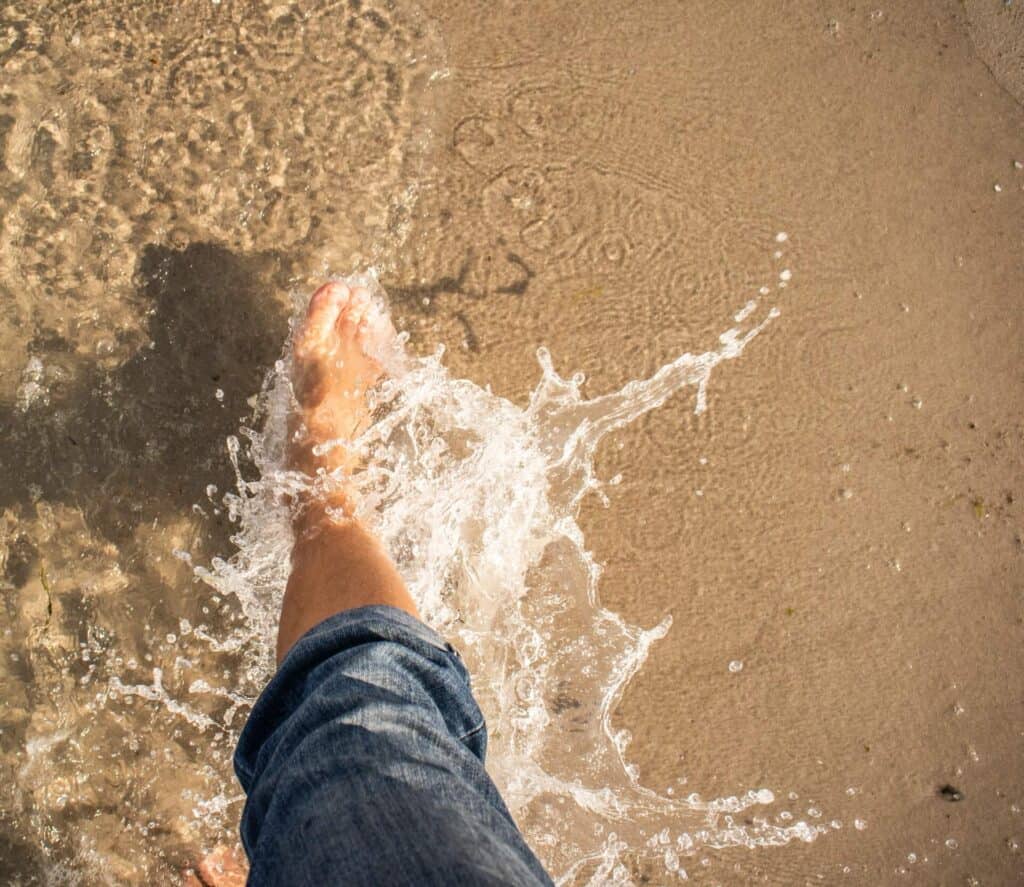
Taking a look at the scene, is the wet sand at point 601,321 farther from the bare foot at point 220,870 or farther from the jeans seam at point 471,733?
the jeans seam at point 471,733

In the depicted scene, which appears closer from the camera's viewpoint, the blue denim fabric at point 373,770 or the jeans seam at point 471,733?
the blue denim fabric at point 373,770

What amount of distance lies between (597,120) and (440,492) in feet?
3.11

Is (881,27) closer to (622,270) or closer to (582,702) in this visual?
(622,270)

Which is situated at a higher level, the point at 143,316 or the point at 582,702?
the point at 143,316

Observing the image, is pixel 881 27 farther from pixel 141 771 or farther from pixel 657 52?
pixel 141 771

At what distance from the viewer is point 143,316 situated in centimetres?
192

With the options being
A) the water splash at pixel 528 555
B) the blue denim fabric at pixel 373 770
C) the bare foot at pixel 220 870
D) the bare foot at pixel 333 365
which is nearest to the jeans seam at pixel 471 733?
the blue denim fabric at pixel 373 770

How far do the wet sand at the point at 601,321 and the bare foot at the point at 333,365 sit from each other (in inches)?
3.0

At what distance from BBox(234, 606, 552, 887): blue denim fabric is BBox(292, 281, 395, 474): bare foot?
1.91ft

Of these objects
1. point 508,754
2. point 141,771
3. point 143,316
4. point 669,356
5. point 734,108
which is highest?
point 734,108

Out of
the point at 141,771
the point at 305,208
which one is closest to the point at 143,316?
the point at 305,208

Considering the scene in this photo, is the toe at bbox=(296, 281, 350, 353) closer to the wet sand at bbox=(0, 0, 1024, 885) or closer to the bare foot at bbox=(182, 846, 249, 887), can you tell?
the wet sand at bbox=(0, 0, 1024, 885)

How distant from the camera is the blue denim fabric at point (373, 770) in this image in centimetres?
99

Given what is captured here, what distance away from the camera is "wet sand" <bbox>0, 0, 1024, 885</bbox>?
1914mm
